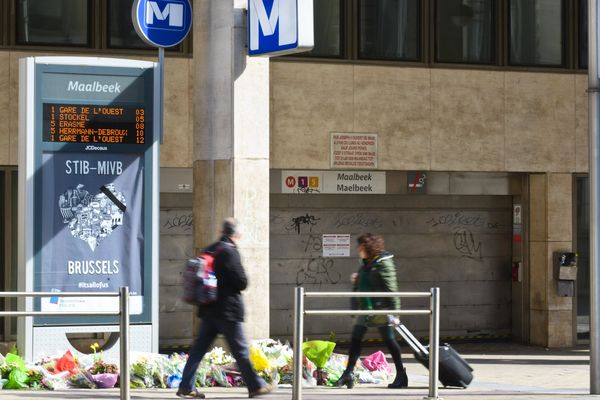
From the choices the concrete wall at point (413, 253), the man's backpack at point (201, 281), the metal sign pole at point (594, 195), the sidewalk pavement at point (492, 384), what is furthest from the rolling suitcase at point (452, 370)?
the concrete wall at point (413, 253)

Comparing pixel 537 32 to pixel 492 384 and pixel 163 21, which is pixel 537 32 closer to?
pixel 492 384

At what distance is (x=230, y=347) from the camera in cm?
1126

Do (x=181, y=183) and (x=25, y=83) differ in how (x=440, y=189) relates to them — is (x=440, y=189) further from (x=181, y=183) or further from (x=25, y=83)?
(x=25, y=83)

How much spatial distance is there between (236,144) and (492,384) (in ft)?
12.9

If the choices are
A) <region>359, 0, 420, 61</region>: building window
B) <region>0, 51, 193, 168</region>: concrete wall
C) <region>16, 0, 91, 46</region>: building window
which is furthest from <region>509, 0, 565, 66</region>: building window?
<region>16, 0, 91, 46</region>: building window

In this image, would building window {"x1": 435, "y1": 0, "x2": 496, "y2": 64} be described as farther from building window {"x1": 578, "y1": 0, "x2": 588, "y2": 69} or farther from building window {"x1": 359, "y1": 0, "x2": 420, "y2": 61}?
building window {"x1": 578, "y1": 0, "x2": 588, "y2": 69}

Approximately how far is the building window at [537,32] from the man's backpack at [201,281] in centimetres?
1056

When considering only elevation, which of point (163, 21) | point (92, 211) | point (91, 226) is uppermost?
point (163, 21)

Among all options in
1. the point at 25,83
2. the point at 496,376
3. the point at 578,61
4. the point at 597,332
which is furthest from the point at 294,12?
the point at 578,61

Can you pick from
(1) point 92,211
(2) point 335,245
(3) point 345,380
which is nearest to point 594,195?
(3) point 345,380

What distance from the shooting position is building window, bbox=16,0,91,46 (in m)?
17.7

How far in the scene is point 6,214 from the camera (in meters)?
17.5

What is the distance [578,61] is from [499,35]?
1442mm

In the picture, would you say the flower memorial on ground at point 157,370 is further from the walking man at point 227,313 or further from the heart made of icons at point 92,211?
the walking man at point 227,313
